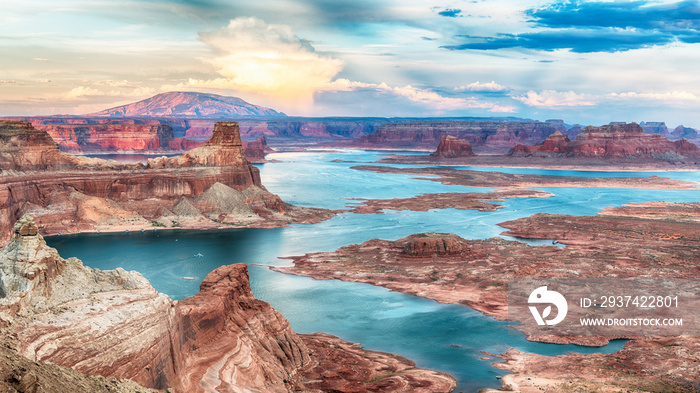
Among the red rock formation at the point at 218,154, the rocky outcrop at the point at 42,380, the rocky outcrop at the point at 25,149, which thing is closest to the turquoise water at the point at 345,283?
the rocky outcrop at the point at 25,149

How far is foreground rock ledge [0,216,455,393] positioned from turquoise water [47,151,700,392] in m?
5.50

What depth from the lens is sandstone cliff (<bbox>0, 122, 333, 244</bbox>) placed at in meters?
91.6

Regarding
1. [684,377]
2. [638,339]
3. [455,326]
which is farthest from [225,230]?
[684,377]

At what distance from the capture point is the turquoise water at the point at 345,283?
4850 centimetres

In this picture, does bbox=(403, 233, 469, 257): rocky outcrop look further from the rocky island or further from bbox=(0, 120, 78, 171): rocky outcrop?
bbox=(0, 120, 78, 171): rocky outcrop

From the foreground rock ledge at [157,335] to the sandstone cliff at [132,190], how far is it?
5743 centimetres

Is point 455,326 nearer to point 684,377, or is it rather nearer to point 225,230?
point 684,377

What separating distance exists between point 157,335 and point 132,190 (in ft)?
259

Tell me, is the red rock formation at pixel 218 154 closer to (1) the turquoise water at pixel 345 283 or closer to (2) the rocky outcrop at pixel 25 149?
(2) the rocky outcrop at pixel 25 149

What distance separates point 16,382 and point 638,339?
46295 millimetres

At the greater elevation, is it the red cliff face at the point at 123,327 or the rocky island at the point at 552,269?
the red cliff face at the point at 123,327

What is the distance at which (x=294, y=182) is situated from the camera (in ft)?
589

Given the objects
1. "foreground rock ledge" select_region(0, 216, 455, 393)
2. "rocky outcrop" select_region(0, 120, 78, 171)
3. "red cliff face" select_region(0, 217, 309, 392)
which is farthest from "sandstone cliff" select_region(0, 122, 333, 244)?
"red cliff face" select_region(0, 217, 309, 392)

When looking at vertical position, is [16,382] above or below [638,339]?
above
